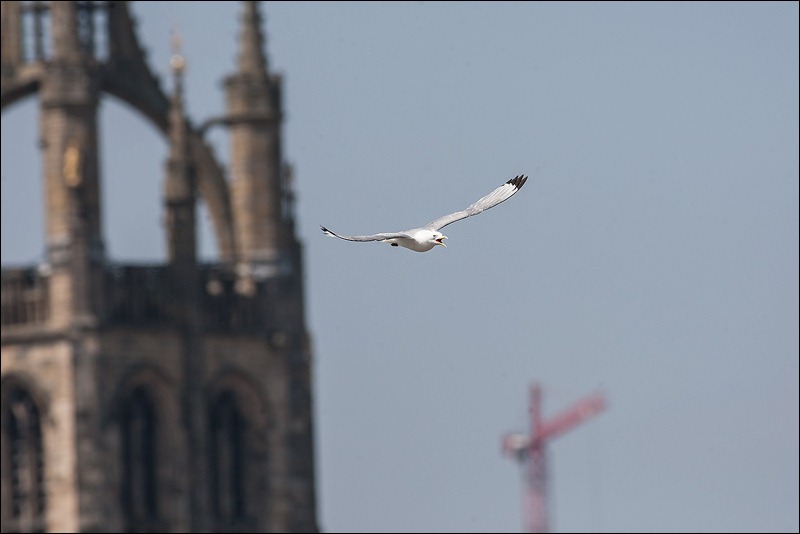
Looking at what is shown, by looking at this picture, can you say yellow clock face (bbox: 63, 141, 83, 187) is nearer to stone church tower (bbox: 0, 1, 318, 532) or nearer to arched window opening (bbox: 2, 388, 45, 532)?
stone church tower (bbox: 0, 1, 318, 532)

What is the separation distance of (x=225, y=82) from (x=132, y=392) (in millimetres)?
13364

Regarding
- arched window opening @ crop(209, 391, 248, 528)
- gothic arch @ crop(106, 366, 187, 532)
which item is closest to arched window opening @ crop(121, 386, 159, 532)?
gothic arch @ crop(106, 366, 187, 532)

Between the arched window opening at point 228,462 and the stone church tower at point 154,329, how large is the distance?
8cm

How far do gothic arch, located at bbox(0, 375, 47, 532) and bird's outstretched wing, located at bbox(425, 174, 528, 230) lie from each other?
260 feet

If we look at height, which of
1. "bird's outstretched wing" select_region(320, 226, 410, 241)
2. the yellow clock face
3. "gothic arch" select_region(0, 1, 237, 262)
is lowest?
"bird's outstretched wing" select_region(320, 226, 410, 241)

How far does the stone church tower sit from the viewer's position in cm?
18400

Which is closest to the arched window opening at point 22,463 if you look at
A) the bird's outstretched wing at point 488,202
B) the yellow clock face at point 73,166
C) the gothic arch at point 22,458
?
the gothic arch at point 22,458

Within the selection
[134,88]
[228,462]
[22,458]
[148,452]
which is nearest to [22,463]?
[22,458]

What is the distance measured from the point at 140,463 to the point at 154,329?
215 inches

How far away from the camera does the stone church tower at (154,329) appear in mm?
184000

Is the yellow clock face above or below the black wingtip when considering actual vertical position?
above

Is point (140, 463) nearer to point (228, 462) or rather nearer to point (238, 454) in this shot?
point (228, 462)

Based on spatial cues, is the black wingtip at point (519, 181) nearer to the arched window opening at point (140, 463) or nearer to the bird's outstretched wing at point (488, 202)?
the bird's outstretched wing at point (488, 202)

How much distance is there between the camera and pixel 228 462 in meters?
195
